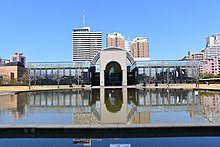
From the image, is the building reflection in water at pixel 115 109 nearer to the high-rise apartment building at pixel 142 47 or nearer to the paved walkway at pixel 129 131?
the paved walkway at pixel 129 131

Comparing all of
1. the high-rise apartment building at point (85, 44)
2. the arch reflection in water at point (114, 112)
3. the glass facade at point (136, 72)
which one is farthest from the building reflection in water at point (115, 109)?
the high-rise apartment building at point (85, 44)

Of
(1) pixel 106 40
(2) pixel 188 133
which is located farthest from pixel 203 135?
(1) pixel 106 40

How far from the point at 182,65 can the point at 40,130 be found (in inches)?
2423

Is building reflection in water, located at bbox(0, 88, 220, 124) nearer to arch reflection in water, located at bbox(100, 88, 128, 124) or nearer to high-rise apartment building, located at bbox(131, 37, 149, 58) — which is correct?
arch reflection in water, located at bbox(100, 88, 128, 124)

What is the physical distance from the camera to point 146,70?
6750 centimetres

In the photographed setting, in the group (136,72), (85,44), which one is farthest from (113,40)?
(136,72)

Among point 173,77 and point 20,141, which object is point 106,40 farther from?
point 20,141

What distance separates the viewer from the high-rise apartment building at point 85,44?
116 metres

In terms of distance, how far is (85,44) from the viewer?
116 meters

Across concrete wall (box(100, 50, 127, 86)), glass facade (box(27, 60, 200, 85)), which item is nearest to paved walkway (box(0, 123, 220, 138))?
concrete wall (box(100, 50, 127, 86))

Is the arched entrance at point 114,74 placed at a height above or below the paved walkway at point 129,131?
above

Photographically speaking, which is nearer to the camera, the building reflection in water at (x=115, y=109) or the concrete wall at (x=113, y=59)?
the building reflection in water at (x=115, y=109)

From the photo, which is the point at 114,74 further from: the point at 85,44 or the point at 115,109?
the point at 85,44

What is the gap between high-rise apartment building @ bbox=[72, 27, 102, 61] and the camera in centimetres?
11569
